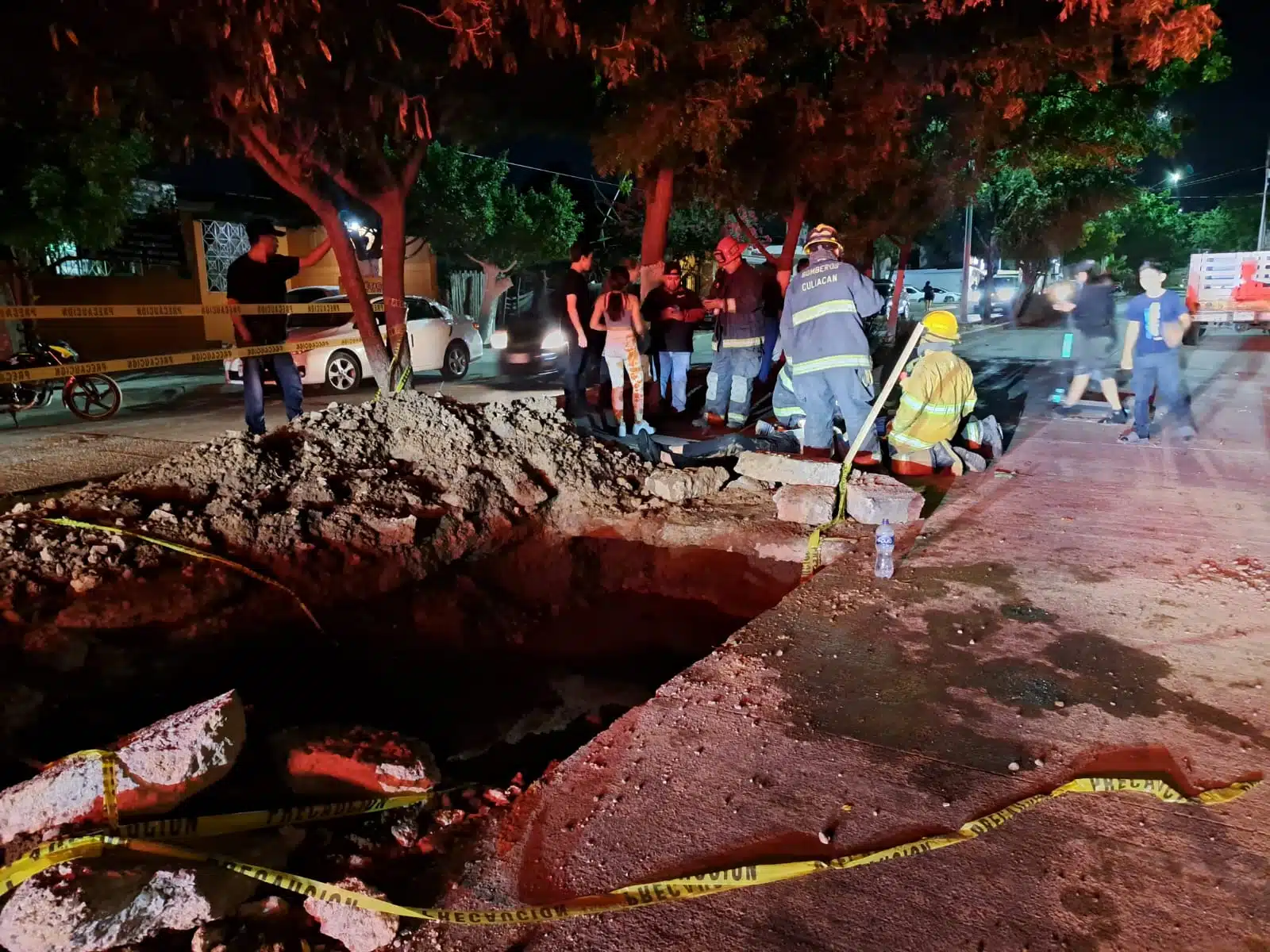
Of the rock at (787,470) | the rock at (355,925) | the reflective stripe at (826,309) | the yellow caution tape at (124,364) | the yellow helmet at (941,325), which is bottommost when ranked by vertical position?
the rock at (355,925)

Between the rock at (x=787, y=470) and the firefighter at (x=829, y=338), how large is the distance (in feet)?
2.22

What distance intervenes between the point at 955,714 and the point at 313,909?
241cm

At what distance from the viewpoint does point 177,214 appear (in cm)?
1966

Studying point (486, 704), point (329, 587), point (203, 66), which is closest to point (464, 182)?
point (203, 66)

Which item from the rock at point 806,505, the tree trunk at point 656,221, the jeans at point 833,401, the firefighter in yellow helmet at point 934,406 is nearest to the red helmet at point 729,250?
the tree trunk at point 656,221

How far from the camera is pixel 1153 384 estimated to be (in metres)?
8.41

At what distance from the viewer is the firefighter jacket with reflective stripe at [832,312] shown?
22.8 ft

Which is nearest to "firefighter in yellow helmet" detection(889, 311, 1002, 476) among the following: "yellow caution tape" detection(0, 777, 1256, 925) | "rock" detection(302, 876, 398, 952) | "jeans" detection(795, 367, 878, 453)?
"jeans" detection(795, 367, 878, 453)

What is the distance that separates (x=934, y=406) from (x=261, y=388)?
5740 mm

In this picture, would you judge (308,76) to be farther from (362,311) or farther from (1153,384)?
(1153,384)

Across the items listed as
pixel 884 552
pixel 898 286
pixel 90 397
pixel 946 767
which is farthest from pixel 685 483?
pixel 898 286

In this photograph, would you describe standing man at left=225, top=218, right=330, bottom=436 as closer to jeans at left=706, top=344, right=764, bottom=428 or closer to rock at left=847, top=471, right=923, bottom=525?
jeans at left=706, top=344, right=764, bottom=428

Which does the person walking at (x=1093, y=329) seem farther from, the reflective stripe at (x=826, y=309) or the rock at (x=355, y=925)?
the rock at (x=355, y=925)

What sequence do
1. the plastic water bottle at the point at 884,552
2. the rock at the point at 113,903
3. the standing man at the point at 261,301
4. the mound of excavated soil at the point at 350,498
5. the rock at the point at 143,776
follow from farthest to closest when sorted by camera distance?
1. the standing man at the point at 261,301
2. the mound of excavated soil at the point at 350,498
3. the plastic water bottle at the point at 884,552
4. the rock at the point at 143,776
5. the rock at the point at 113,903
